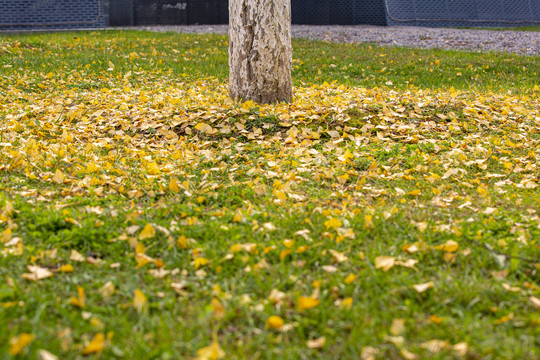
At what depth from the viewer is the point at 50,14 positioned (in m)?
14.2

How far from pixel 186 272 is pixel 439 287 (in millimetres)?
1201

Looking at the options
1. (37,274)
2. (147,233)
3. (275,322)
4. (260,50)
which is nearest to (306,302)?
(275,322)

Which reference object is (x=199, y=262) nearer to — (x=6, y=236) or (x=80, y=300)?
(x=80, y=300)

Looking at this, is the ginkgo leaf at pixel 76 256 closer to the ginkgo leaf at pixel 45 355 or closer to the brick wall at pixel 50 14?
the ginkgo leaf at pixel 45 355

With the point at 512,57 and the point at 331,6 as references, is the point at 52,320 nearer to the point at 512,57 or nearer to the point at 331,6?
the point at 512,57

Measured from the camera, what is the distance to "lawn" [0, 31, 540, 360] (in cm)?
189

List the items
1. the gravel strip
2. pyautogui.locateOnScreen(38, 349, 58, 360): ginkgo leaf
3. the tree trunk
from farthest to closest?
the gravel strip → the tree trunk → pyautogui.locateOnScreen(38, 349, 58, 360): ginkgo leaf

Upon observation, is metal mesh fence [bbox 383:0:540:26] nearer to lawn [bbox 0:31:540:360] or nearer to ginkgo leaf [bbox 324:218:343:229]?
lawn [bbox 0:31:540:360]

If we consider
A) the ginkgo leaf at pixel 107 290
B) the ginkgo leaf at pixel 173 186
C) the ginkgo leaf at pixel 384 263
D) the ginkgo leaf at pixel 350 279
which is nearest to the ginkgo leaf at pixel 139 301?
the ginkgo leaf at pixel 107 290

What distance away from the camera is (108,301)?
82.2 inches

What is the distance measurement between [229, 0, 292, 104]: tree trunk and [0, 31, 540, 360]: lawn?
36 cm

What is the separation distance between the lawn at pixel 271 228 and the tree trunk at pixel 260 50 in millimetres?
362

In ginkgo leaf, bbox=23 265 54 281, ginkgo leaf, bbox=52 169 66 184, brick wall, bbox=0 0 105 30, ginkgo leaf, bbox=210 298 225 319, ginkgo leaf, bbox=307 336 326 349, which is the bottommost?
ginkgo leaf, bbox=307 336 326 349

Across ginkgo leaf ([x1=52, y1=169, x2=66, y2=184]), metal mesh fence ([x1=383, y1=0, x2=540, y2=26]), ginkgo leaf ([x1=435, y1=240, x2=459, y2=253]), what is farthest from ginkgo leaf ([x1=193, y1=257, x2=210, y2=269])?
metal mesh fence ([x1=383, y1=0, x2=540, y2=26])
